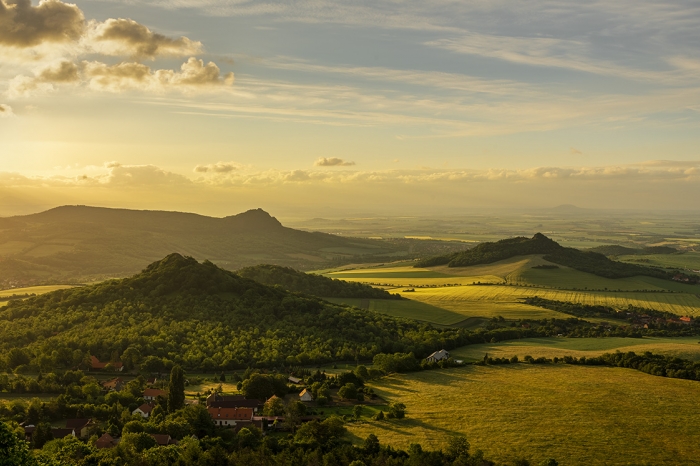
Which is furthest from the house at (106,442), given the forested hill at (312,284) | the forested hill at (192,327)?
the forested hill at (312,284)

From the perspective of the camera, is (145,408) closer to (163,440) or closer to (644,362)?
(163,440)

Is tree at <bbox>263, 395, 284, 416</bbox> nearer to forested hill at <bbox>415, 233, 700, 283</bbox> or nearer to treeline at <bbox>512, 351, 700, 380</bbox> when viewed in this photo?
treeline at <bbox>512, 351, 700, 380</bbox>

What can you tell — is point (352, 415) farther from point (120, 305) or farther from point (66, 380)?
point (120, 305)

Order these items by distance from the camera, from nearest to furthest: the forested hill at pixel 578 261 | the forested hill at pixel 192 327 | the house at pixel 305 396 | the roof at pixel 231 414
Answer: the roof at pixel 231 414, the house at pixel 305 396, the forested hill at pixel 192 327, the forested hill at pixel 578 261

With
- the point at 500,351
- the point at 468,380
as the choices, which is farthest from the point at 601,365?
the point at 468,380

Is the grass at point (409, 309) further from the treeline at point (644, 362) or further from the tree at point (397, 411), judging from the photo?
the tree at point (397, 411)

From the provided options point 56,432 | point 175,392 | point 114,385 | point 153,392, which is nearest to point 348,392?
point 175,392

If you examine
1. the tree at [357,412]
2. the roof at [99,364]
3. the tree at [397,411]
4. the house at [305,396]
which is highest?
the tree at [397,411]
